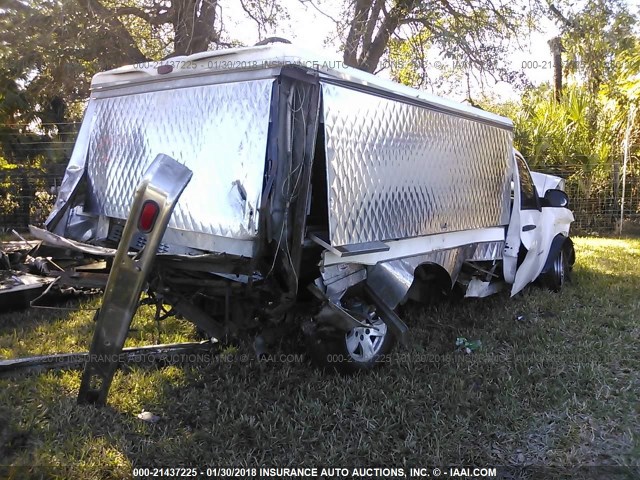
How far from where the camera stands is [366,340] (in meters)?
4.48

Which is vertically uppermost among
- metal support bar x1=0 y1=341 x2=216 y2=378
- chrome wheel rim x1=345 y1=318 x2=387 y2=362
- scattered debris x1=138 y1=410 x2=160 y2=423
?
chrome wheel rim x1=345 y1=318 x2=387 y2=362

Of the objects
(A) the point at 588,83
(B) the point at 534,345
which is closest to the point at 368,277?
(B) the point at 534,345

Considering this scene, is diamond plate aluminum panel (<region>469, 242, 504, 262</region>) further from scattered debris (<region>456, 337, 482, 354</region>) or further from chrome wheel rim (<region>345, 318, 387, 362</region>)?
chrome wheel rim (<region>345, 318, 387, 362</region>)

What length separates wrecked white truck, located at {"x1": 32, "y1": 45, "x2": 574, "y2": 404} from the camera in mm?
3430

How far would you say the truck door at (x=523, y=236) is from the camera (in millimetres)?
6234

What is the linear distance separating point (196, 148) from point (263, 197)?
81cm

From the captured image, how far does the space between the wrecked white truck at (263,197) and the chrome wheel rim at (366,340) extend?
0.04 feet

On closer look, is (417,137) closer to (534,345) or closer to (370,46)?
(534,345)

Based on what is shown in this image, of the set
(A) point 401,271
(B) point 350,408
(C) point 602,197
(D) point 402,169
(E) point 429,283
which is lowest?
(B) point 350,408

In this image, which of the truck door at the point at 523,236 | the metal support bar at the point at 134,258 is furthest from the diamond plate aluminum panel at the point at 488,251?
the metal support bar at the point at 134,258

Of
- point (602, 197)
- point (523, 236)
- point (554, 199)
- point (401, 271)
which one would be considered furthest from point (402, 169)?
point (602, 197)

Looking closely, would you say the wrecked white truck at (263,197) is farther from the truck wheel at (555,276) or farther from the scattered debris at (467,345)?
the truck wheel at (555,276)

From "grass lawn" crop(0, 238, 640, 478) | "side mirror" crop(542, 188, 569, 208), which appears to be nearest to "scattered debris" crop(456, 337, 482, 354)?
"grass lawn" crop(0, 238, 640, 478)

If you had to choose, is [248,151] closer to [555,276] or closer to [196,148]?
[196,148]
